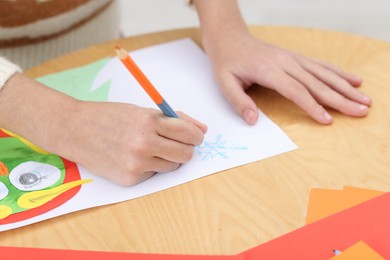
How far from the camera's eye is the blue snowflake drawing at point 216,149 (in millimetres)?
700

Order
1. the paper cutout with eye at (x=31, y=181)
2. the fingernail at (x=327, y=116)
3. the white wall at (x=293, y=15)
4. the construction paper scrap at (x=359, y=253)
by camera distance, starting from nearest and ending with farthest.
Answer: the construction paper scrap at (x=359, y=253) < the paper cutout with eye at (x=31, y=181) < the fingernail at (x=327, y=116) < the white wall at (x=293, y=15)

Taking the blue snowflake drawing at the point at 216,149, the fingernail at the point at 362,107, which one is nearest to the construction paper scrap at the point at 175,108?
the blue snowflake drawing at the point at 216,149

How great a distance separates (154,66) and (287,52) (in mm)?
210

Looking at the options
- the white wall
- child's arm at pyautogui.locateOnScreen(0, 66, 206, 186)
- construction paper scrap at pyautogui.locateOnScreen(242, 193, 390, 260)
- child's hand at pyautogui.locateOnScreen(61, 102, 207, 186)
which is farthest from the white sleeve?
the white wall

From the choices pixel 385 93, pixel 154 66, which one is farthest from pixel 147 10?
pixel 385 93

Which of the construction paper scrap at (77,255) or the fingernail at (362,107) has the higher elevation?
the construction paper scrap at (77,255)

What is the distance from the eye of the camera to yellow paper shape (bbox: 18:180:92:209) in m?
0.64

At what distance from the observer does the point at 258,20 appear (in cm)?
206

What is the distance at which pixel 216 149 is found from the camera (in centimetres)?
71

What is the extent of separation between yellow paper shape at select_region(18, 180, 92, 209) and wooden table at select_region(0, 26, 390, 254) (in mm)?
32

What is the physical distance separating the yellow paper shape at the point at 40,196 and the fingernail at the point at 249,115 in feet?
0.78

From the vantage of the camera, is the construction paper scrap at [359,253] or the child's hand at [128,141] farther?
the child's hand at [128,141]

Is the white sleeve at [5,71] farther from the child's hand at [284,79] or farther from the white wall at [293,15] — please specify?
the white wall at [293,15]

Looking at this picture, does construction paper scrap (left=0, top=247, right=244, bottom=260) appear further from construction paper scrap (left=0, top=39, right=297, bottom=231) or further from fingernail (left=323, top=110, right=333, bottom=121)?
fingernail (left=323, top=110, right=333, bottom=121)
